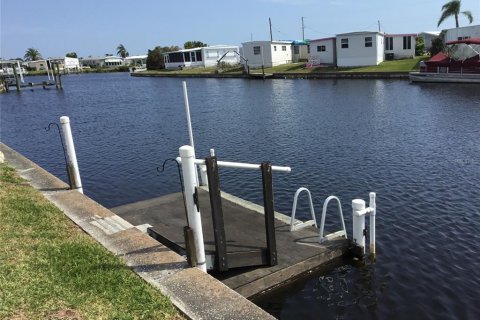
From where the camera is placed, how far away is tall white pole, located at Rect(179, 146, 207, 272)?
21.7 ft

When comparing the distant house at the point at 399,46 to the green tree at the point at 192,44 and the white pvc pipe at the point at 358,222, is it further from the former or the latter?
A: the green tree at the point at 192,44

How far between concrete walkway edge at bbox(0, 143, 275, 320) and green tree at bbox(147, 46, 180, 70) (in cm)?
11483

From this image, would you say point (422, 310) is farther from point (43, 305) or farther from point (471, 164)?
point (471, 164)

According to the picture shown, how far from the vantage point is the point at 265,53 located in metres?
79.5

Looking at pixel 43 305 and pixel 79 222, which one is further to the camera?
pixel 79 222

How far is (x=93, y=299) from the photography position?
18.8 feet

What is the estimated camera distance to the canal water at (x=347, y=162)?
8766 mm

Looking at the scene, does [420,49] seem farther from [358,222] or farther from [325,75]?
[358,222]

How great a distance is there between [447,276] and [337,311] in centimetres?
303

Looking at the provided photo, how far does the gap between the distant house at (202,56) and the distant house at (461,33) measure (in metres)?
45.6

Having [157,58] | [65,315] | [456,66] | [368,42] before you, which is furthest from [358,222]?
[157,58]

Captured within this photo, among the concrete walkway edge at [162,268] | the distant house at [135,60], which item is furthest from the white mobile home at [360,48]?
the distant house at [135,60]

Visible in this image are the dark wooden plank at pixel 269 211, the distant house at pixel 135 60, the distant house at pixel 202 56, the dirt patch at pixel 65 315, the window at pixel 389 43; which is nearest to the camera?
the dirt patch at pixel 65 315

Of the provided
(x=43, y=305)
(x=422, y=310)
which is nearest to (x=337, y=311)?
(x=422, y=310)
